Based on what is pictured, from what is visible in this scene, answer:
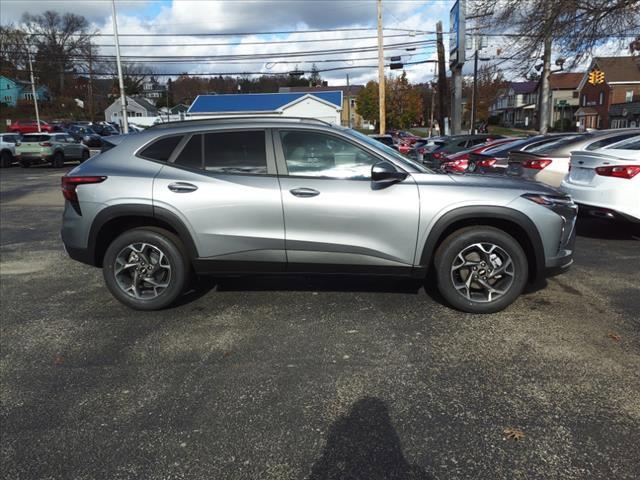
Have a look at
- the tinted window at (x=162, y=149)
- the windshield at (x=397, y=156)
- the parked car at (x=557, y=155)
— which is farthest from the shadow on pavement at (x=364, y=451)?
the parked car at (x=557, y=155)

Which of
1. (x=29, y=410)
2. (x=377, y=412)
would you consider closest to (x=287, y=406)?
(x=377, y=412)

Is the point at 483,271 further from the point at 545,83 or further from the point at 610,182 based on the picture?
the point at 545,83

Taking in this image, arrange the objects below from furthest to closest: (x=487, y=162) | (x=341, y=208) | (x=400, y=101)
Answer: (x=400, y=101), (x=487, y=162), (x=341, y=208)

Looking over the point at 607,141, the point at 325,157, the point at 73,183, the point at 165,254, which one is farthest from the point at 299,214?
the point at 607,141

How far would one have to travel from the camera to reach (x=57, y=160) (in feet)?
84.3

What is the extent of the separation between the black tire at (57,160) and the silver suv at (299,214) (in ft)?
78.0

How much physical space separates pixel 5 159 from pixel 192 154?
1043 inches

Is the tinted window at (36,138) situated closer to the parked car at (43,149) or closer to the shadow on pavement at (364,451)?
the parked car at (43,149)

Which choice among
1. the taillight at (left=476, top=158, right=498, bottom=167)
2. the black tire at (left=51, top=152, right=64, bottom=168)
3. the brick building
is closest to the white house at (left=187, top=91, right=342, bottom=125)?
the black tire at (left=51, top=152, right=64, bottom=168)

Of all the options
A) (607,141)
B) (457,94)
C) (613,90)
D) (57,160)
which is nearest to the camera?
(607,141)

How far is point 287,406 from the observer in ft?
10.2

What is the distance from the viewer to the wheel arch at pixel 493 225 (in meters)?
4.26

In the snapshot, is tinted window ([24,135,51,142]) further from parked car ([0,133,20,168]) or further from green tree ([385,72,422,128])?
green tree ([385,72,422,128])

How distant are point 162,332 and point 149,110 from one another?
321 ft
